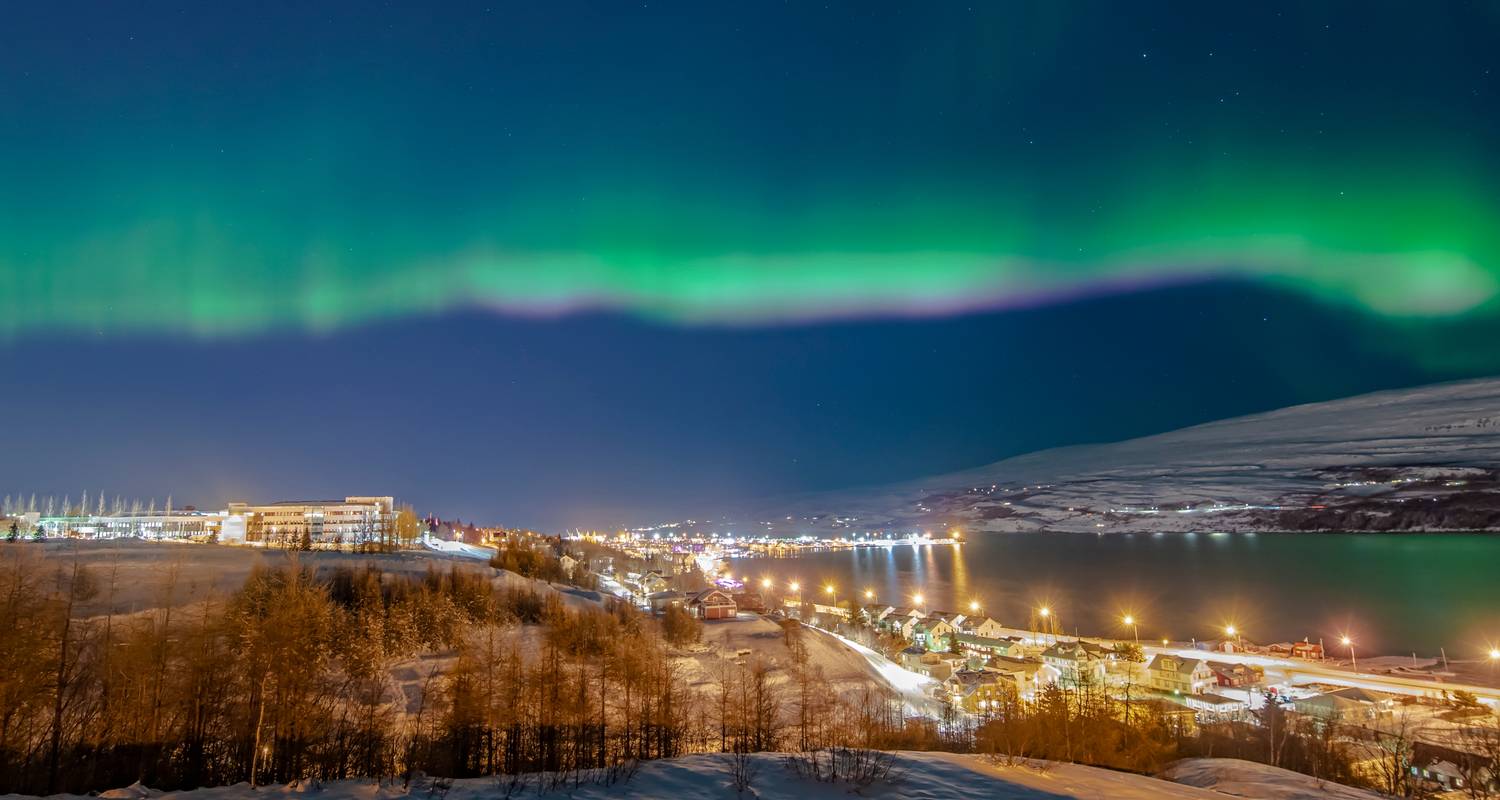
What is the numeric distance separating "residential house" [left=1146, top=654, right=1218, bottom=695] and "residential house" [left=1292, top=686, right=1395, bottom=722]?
367cm

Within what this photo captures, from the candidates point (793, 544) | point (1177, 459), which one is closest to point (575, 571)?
point (793, 544)

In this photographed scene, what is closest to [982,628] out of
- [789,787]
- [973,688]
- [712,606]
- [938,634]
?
[938,634]

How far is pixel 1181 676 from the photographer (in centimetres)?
2538

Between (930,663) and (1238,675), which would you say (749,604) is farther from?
(1238,675)

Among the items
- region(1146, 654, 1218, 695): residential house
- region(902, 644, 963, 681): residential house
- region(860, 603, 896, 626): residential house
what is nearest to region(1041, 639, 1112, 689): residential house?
region(1146, 654, 1218, 695): residential house

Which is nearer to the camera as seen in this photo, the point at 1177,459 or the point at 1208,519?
the point at 1208,519

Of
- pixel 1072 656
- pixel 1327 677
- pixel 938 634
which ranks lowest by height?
pixel 1327 677

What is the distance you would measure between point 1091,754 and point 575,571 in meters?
35.2

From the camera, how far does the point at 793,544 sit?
123 meters

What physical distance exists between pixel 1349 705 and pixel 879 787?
21.8 metres

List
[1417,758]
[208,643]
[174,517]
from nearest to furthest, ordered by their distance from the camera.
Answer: [208,643] → [1417,758] → [174,517]

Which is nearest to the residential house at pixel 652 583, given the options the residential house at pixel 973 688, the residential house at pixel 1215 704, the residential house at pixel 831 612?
the residential house at pixel 831 612

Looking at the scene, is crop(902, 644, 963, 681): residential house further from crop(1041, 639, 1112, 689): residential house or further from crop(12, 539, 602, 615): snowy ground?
crop(12, 539, 602, 615): snowy ground

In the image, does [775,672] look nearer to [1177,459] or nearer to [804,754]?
[804,754]
